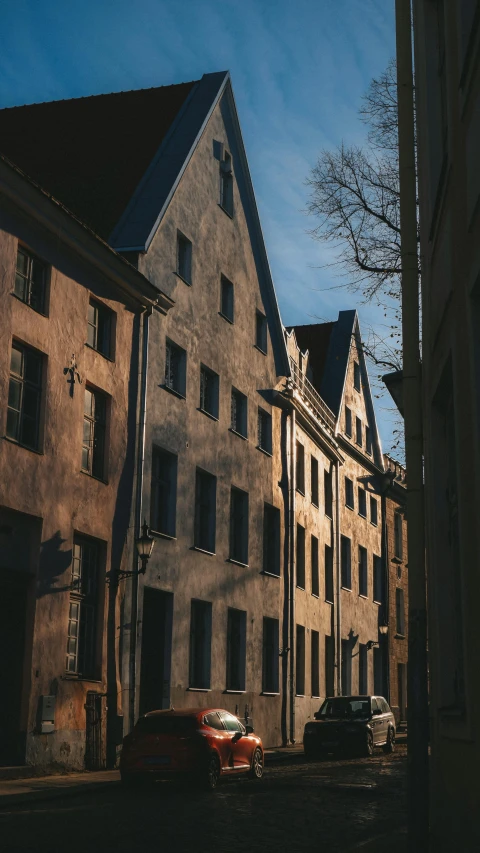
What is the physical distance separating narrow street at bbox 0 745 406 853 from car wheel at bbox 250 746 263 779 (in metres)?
0.26

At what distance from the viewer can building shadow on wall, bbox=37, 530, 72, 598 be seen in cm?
1923

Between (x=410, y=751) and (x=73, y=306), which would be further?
(x=73, y=306)

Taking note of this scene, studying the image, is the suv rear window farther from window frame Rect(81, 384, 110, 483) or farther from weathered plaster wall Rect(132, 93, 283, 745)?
window frame Rect(81, 384, 110, 483)

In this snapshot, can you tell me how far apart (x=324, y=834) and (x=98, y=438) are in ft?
38.9

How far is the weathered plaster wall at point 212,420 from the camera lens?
24797mm

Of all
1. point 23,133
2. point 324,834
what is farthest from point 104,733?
point 23,133

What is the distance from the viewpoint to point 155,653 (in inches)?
953

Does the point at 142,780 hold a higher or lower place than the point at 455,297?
lower

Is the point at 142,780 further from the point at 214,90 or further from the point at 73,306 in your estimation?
the point at 214,90

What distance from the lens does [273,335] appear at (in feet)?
110

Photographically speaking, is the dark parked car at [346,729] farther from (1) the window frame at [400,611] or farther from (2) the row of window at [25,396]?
(1) the window frame at [400,611]

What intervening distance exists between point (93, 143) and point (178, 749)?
1808 centimetres

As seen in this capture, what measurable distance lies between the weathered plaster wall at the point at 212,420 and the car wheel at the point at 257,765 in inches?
174

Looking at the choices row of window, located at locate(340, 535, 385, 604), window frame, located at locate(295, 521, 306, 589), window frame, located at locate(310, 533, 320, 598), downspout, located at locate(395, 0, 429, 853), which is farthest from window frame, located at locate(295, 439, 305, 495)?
downspout, located at locate(395, 0, 429, 853)
